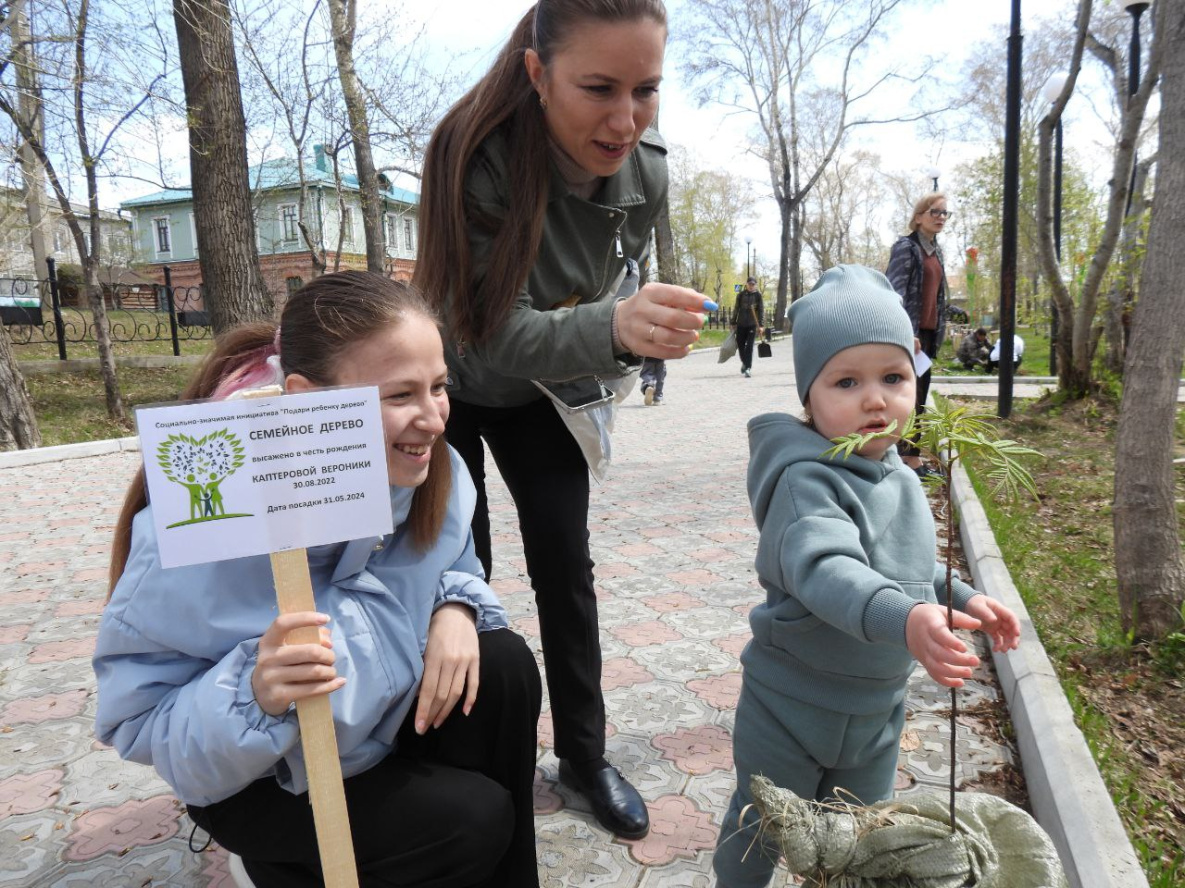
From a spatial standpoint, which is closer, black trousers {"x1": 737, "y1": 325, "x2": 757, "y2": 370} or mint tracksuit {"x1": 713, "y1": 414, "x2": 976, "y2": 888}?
mint tracksuit {"x1": 713, "y1": 414, "x2": 976, "y2": 888}

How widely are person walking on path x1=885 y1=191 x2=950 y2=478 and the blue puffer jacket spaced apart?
5374mm

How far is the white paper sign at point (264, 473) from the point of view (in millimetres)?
1198

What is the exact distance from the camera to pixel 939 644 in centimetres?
122

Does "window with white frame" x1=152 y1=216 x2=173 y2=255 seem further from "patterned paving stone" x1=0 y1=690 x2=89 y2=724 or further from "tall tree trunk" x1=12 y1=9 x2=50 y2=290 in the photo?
"patterned paving stone" x1=0 y1=690 x2=89 y2=724

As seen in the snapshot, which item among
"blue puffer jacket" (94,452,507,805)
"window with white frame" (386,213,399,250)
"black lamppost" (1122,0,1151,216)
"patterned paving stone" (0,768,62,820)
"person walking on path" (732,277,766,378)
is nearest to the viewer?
"blue puffer jacket" (94,452,507,805)

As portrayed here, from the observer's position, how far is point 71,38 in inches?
311

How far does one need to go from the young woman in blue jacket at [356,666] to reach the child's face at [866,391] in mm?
768

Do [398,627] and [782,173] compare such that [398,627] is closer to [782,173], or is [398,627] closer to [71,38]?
[71,38]

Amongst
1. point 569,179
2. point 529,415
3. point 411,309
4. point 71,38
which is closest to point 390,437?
point 411,309

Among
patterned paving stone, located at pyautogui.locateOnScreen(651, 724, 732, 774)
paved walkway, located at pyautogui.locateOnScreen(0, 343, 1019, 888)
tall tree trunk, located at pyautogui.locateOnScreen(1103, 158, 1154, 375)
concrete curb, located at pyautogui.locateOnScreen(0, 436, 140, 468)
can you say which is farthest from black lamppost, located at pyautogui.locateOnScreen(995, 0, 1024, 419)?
concrete curb, located at pyautogui.locateOnScreen(0, 436, 140, 468)

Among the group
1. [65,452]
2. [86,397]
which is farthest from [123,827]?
[86,397]

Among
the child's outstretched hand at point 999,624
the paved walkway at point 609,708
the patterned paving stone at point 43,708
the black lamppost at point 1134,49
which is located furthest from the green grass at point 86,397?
the black lamppost at point 1134,49

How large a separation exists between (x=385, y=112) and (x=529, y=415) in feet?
47.1

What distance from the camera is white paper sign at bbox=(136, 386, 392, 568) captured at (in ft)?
3.93
